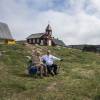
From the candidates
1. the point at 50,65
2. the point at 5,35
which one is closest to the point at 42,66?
the point at 50,65

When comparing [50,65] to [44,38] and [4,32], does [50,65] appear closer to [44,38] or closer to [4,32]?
[4,32]

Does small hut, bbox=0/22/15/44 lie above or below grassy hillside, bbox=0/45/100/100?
above

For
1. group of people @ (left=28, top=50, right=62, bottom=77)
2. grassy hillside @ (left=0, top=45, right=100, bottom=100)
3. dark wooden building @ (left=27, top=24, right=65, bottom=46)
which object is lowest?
grassy hillside @ (left=0, top=45, right=100, bottom=100)

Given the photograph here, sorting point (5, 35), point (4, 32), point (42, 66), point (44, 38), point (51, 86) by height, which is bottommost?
point (51, 86)

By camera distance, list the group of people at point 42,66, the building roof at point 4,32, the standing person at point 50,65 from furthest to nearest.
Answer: the building roof at point 4,32, the standing person at point 50,65, the group of people at point 42,66

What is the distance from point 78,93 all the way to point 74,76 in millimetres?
4243

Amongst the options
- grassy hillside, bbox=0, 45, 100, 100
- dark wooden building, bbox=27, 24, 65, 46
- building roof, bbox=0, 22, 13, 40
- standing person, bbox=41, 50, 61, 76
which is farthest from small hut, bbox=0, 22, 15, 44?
standing person, bbox=41, 50, 61, 76

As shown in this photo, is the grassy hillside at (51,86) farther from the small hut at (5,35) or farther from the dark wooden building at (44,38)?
the dark wooden building at (44,38)

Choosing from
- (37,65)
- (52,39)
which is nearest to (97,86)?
(37,65)

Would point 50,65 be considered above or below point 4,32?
below

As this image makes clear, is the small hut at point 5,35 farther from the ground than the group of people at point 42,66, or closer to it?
farther from the ground

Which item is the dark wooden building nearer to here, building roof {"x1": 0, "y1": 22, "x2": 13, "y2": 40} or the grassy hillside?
building roof {"x1": 0, "y1": 22, "x2": 13, "y2": 40}

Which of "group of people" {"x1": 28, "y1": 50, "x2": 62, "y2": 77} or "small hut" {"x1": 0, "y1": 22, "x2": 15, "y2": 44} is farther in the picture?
"small hut" {"x1": 0, "y1": 22, "x2": 15, "y2": 44}

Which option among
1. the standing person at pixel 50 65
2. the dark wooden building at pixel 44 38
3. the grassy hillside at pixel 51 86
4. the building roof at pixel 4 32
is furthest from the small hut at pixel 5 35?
the standing person at pixel 50 65
